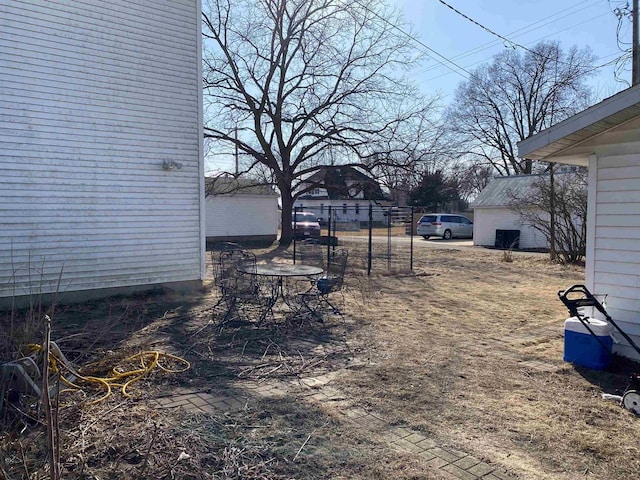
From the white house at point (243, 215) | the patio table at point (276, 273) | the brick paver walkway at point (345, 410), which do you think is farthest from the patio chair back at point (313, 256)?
the white house at point (243, 215)

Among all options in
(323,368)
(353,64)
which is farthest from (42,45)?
(353,64)

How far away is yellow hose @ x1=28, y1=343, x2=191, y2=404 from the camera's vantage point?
378 cm

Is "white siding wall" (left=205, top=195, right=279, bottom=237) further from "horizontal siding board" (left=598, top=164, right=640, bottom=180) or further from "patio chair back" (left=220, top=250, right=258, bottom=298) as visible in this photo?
"horizontal siding board" (left=598, top=164, right=640, bottom=180)

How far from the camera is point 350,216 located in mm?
47188

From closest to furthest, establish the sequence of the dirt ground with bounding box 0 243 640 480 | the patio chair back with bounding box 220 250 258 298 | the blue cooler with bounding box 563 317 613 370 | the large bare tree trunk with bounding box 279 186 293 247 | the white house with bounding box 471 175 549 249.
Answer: the dirt ground with bounding box 0 243 640 480 → the blue cooler with bounding box 563 317 613 370 → the patio chair back with bounding box 220 250 258 298 → the large bare tree trunk with bounding box 279 186 293 247 → the white house with bounding box 471 175 549 249

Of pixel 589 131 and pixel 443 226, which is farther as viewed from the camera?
pixel 443 226

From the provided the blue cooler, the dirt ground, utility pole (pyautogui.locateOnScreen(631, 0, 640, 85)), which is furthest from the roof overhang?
utility pole (pyautogui.locateOnScreen(631, 0, 640, 85))

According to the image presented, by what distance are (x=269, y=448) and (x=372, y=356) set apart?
231 centimetres

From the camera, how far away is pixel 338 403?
3924 mm

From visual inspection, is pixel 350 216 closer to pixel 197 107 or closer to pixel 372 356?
pixel 197 107

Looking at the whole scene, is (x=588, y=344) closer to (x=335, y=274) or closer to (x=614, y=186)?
(x=614, y=186)

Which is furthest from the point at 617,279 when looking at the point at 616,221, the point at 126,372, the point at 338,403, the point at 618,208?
the point at 126,372

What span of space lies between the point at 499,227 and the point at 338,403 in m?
20.6

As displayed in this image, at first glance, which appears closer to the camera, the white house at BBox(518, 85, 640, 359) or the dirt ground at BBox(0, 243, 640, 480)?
the dirt ground at BBox(0, 243, 640, 480)
